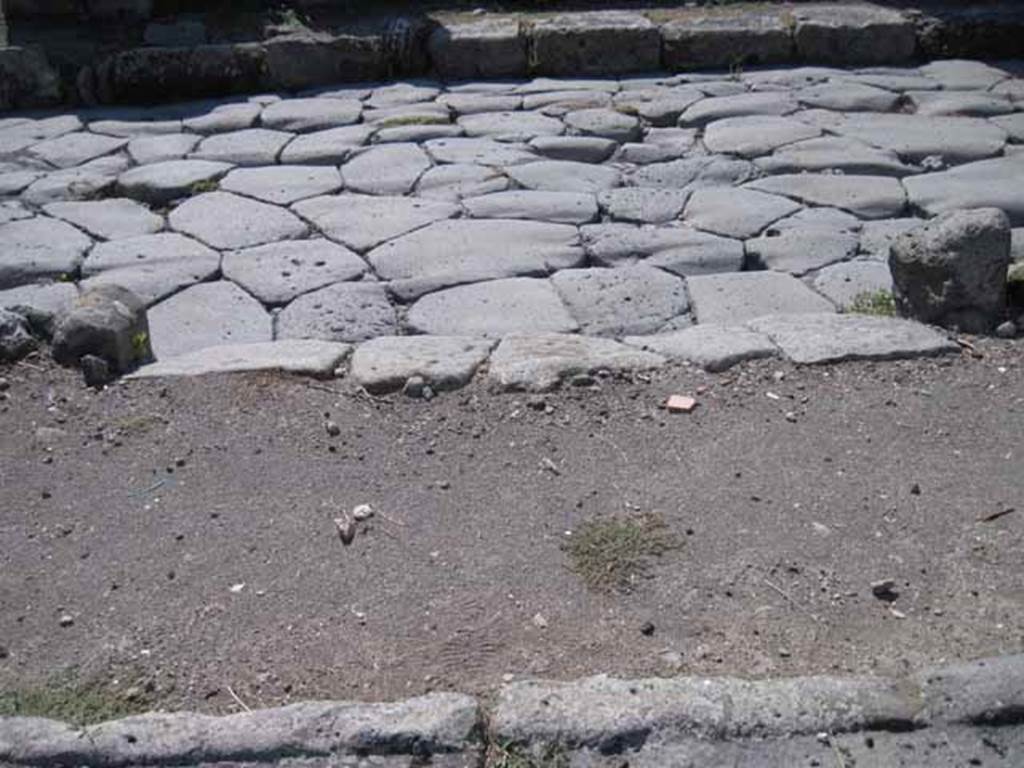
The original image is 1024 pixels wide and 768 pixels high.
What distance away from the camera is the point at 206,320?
4.45m

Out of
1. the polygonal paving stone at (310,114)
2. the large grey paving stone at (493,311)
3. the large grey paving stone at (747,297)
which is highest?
the polygonal paving stone at (310,114)

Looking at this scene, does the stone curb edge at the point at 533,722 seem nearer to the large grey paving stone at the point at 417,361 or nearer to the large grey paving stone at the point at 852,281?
the large grey paving stone at the point at 417,361

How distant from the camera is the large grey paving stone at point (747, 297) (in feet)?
14.3

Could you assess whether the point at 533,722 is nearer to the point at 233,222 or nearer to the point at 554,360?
the point at 554,360

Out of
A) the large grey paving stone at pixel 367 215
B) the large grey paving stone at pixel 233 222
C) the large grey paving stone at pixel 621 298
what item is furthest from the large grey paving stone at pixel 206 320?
the large grey paving stone at pixel 621 298

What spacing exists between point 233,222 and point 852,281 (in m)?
2.42

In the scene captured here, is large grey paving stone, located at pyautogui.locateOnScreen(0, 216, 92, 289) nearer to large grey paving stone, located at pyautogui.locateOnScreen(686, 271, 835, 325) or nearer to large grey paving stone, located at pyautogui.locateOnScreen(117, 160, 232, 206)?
large grey paving stone, located at pyautogui.locateOnScreen(117, 160, 232, 206)

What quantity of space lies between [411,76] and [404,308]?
11.0 feet

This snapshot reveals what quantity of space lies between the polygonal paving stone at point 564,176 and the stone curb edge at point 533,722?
11.1 ft

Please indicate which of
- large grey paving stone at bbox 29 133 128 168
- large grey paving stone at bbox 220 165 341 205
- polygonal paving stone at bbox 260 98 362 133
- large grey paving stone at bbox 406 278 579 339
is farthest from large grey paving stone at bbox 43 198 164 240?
large grey paving stone at bbox 406 278 579 339

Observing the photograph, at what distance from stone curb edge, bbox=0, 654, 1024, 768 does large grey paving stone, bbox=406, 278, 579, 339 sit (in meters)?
1.95

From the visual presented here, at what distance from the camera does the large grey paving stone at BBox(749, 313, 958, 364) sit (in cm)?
383

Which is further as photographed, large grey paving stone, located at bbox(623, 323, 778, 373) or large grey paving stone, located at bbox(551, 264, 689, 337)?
large grey paving stone, located at bbox(551, 264, 689, 337)

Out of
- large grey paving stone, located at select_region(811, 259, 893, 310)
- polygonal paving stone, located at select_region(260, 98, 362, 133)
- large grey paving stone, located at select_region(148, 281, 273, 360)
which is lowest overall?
large grey paving stone, located at select_region(148, 281, 273, 360)
